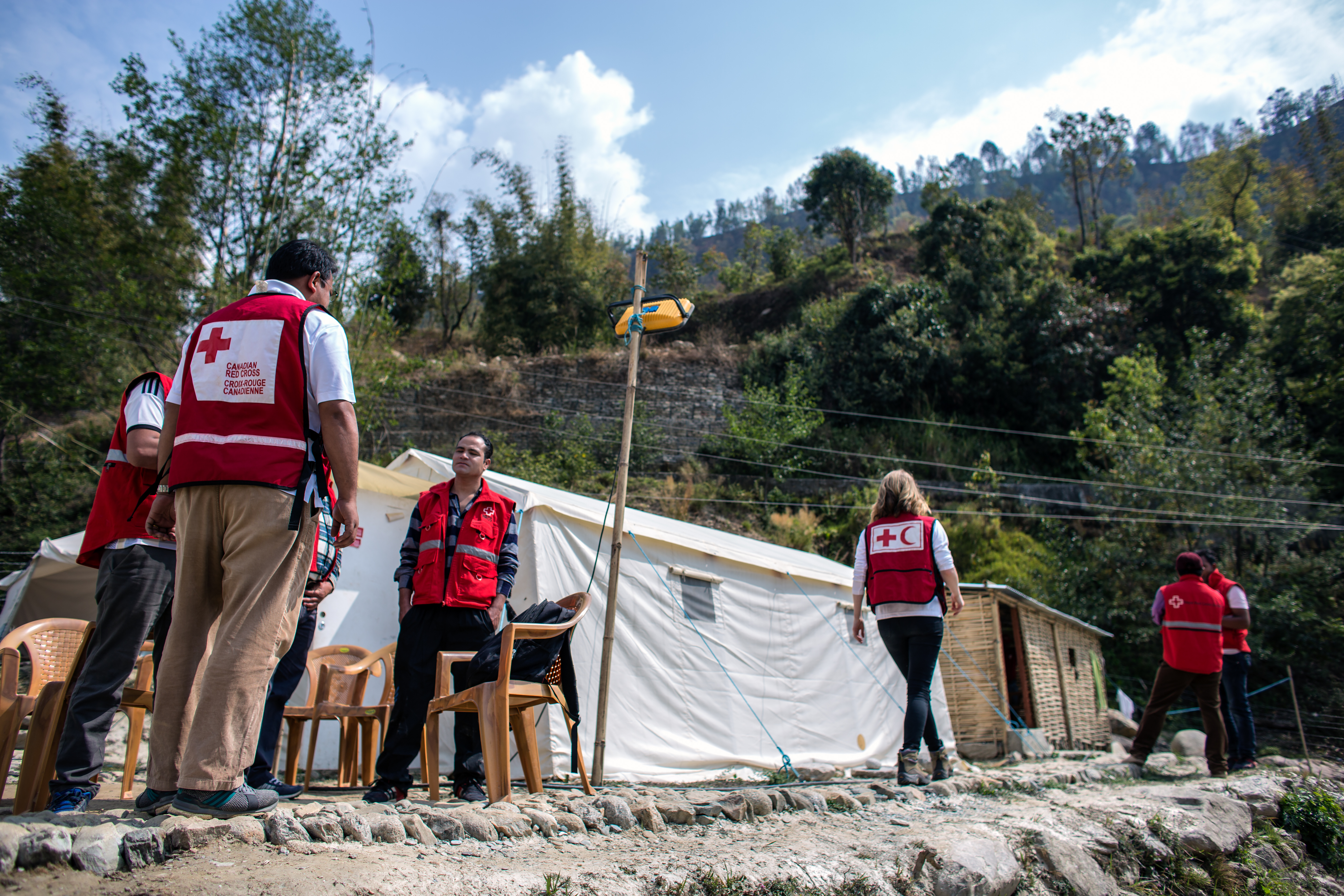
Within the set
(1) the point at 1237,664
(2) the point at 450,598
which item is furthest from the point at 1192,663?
(2) the point at 450,598

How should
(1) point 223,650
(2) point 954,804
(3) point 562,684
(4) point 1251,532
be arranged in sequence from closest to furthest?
1. (1) point 223,650
2. (3) point 562,684
3. (2) point 954,804
4. (4) point 1251,532

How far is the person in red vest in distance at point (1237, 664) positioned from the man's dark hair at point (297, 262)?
5.57m

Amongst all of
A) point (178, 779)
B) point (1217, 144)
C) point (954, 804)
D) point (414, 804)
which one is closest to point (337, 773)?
point (414, 804)

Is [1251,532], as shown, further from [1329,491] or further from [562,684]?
[562,684]

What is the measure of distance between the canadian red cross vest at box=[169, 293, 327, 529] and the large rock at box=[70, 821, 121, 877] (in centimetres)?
69

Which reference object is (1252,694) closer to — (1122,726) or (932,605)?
(932,605)

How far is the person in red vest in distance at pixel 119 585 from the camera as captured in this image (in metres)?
2.21

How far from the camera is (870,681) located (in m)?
6.09

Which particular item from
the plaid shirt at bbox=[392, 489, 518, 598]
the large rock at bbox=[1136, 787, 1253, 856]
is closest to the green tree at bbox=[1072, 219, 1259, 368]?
the large rock at bbox=[1136, 787, 1253, 856]

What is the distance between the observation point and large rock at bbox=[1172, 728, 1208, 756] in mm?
7539

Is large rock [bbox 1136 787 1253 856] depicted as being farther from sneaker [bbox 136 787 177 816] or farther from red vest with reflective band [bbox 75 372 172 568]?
red vest with reflective band [bbox 75 372 172 568]

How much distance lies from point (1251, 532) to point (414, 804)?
12.3 m

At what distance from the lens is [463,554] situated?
307cm

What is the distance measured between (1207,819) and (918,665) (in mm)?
1373
